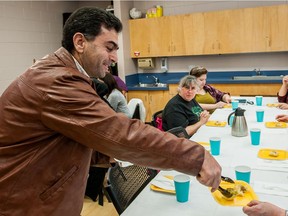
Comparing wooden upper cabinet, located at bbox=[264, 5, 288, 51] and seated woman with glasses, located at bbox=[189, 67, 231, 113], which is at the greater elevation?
wooden upper cabinet, located at bbox=[264, 5, 288, 51]

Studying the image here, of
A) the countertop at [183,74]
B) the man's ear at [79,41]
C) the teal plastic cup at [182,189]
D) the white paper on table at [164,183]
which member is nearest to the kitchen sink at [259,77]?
the countertop at [183,74]

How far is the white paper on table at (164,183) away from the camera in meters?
1.45

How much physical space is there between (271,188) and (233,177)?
20 cm

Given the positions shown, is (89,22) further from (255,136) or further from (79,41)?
(255,136)

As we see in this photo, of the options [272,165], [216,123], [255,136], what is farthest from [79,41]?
[216,123]

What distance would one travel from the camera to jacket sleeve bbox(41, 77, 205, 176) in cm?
90

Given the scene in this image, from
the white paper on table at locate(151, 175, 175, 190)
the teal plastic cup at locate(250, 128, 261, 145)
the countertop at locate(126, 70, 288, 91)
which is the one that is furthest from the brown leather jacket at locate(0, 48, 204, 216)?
the countertop at locate(126, 70, 288, 91)

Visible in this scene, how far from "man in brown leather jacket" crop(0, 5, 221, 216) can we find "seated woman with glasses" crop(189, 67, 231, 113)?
8.72ft

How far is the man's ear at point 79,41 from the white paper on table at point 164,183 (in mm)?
792

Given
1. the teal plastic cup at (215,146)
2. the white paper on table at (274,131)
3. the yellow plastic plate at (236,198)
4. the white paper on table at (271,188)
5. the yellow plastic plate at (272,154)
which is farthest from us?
the white paper on table at (274,131)

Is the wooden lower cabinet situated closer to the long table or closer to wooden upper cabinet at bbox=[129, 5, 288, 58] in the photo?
wooden upper cabinet at bbox=[129, 5, 288, 58]

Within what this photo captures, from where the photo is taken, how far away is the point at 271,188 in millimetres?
1419

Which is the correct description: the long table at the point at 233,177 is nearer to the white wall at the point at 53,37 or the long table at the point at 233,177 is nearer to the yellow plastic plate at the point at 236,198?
the yellow plastic plate at the point at 236,198

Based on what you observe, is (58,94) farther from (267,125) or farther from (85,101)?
(267,125)
